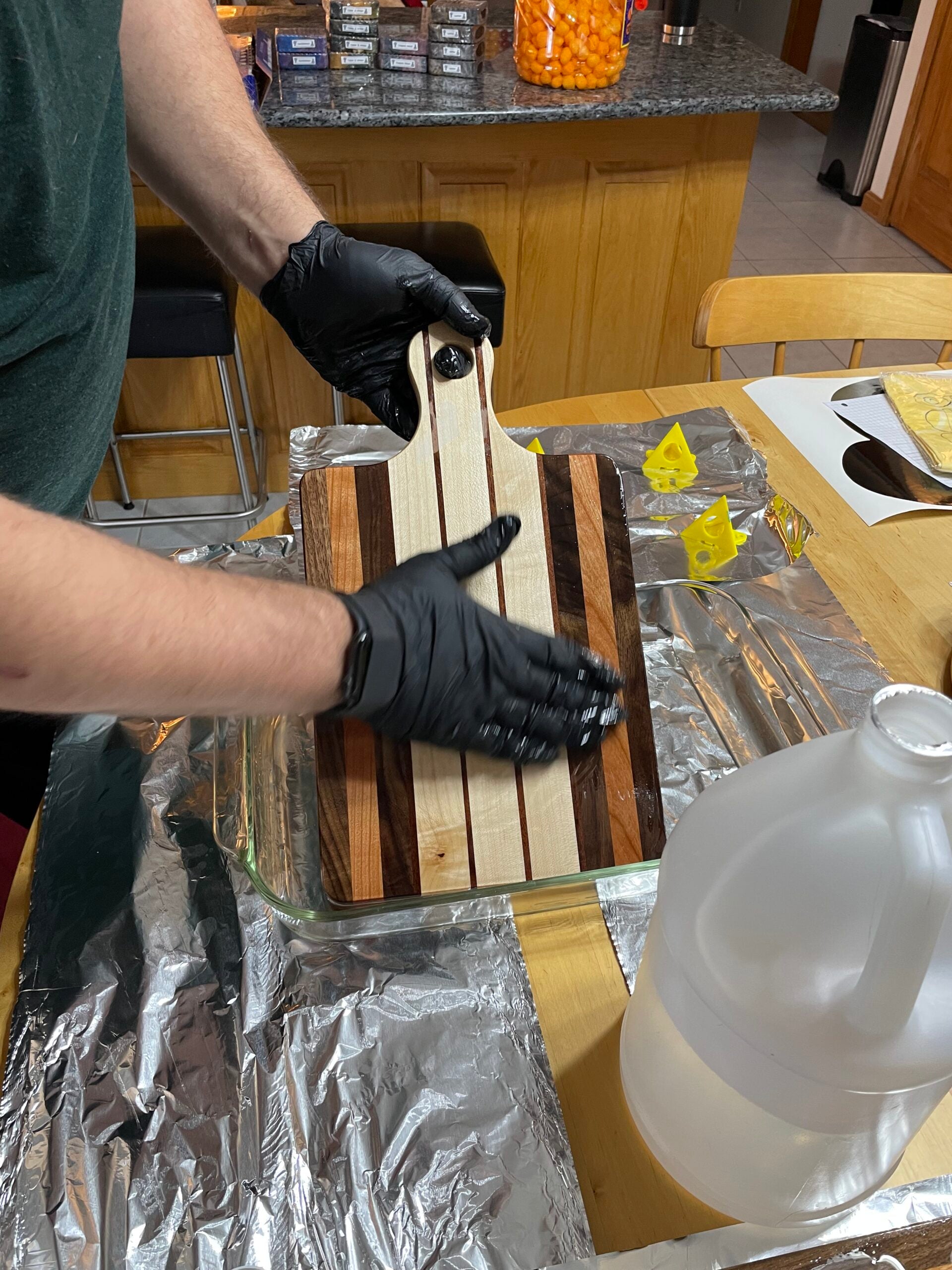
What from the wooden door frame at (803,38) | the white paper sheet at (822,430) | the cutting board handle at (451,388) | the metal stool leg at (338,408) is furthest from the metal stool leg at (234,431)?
the wooden door frame at (803,38)

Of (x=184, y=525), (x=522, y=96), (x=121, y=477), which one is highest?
(x=522, y=96)

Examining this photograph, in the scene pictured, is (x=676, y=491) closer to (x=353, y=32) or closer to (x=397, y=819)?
(x=397, y=819)

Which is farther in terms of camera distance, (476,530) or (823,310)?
(823,310)

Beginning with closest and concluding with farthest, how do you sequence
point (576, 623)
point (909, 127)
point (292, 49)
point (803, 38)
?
1. point (576, 623)
2. point (292, 49)
3. point (909, 127)
4. point (803, 38)

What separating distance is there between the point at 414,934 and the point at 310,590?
0.27 m

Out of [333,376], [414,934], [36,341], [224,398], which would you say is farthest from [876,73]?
[414,934]

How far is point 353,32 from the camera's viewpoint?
196 centimetres

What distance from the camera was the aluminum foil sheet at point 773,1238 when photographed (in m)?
0.52

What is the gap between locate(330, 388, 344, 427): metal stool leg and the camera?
7.15ft

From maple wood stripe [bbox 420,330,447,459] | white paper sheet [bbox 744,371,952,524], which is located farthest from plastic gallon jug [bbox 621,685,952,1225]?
white paper sheet [bbox 744,371,952,524]

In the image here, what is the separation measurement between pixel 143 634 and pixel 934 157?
4.49 meters

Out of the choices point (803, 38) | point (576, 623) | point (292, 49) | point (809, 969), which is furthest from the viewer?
point (803, 38)

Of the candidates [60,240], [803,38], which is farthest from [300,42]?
[803,38]

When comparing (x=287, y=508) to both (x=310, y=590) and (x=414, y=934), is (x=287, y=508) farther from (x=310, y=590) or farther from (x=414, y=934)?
(x=414, y=934)
